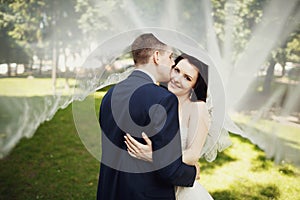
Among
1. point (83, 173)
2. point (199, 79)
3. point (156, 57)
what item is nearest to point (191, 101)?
point (199, 79)

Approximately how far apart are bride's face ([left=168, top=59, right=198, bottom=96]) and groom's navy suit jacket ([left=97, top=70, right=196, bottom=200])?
227mm

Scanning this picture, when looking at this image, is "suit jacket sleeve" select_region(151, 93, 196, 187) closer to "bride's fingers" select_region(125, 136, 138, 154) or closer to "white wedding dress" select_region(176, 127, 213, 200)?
"bride's fingers" select_region(125, 136, 138, 154)

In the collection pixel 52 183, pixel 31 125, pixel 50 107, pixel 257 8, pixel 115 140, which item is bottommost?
pixel 52 183

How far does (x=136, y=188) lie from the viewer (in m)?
1.51

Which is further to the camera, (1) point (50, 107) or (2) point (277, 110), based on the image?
(1) point (50, 107)

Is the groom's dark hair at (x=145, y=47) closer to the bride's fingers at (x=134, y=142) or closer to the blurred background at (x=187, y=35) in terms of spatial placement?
the bride's fingers at (x=134, y=142)

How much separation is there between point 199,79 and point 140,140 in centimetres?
47

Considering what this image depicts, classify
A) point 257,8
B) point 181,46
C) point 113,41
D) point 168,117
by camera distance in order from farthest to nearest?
point 257,8 → point 113,41 → point 181,46 → point 168,117

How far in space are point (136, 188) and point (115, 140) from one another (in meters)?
0.24

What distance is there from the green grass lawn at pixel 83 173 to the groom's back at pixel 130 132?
205 centimetres

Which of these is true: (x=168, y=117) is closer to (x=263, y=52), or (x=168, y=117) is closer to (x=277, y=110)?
(x=263, y=52)

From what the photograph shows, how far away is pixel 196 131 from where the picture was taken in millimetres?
1695

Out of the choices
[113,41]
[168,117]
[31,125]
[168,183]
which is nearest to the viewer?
[168,117]

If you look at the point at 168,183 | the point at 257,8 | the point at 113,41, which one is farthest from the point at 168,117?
the point at 257,8
